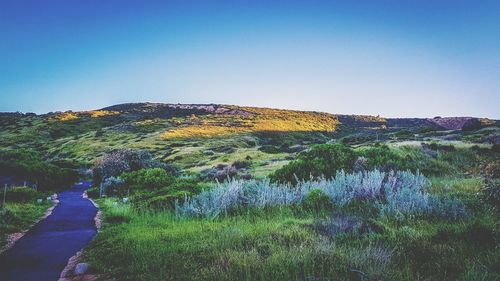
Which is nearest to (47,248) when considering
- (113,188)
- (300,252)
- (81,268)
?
(81,268)

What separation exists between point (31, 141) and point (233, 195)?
96636mm

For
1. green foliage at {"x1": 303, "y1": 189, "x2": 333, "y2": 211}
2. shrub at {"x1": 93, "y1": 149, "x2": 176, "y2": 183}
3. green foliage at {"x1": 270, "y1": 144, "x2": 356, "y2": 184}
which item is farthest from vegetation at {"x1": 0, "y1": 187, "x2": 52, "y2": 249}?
shrub at {"x1": 93, "y1": 149, "x2": 176, "y2": 183}

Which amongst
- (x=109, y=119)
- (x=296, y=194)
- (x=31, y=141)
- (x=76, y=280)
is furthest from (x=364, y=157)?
(x=109, y=119)

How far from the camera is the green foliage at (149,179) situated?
70.3 ft

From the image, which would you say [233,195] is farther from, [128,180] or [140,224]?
[128,180]

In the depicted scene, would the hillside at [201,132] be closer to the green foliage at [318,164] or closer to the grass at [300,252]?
the green foliage at [318,164]

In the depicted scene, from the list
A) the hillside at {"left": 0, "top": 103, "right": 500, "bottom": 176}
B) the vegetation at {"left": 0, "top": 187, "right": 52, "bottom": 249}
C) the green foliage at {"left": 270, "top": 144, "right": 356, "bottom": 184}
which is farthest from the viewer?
the hillside at {"left": 0, "top": 103, "right": 500, "bottom": 176}

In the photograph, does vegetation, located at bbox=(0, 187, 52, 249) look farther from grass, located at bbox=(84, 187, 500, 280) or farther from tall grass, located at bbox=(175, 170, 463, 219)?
tall grass, located at bbox=(175, 170, 463, 219)

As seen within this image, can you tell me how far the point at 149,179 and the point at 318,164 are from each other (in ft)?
30.3

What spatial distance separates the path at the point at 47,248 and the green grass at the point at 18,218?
1.20 ft

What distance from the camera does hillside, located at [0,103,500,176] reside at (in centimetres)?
6538

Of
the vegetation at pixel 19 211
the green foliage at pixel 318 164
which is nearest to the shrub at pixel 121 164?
the vegetation at pixel 19 211

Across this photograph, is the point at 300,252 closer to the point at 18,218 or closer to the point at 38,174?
the point at 18,218

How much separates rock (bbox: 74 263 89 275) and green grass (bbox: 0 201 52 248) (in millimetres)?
3566
